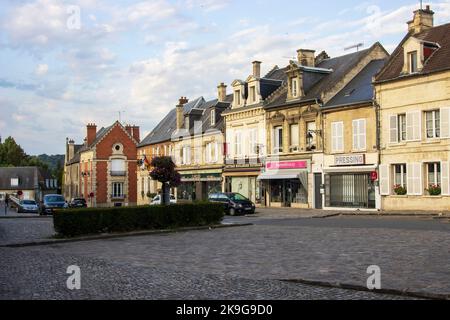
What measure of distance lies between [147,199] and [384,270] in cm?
4981

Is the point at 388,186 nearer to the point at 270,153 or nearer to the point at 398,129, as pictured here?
the point at 398,129

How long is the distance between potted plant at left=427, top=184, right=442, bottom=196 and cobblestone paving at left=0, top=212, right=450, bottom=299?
37.6 feet

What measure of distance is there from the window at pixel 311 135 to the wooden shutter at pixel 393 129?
6068 millimetres

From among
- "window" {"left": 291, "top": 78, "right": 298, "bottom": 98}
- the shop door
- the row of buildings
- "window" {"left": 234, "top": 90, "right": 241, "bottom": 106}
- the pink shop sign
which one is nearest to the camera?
the row of buildings

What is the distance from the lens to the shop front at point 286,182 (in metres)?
37.6

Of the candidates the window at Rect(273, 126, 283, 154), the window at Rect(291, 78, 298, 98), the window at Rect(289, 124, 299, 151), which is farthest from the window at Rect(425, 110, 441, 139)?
the window at Rect(273, 126, 283, 154)

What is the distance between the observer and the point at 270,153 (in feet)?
134

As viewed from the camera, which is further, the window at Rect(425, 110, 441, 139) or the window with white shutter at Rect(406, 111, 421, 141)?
the window with white shutter at Rect(406, 111, 421, 141)

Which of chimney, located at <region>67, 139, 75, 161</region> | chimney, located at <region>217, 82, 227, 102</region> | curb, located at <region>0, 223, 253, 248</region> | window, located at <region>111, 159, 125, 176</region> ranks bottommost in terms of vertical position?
curb, located at <region>0, 223, 253, 248</region>

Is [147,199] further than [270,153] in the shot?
Yes

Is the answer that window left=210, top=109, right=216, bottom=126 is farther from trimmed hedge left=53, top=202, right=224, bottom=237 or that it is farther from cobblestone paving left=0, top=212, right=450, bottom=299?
cobblestone paving left=0, top=212, right=450, bottom=299

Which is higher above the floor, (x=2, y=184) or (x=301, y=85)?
(x=301, y=85)

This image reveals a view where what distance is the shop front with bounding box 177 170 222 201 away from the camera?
1857 inches
